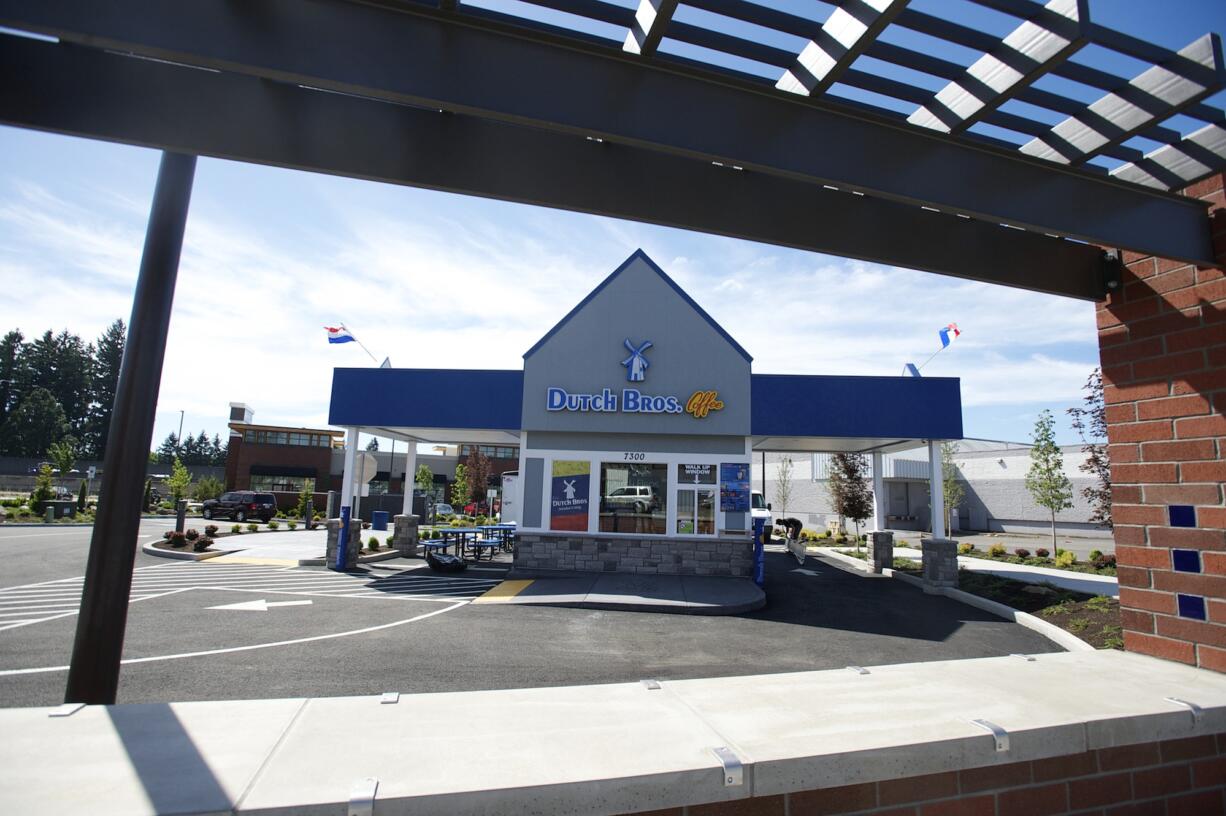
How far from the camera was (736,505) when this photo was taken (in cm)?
1748

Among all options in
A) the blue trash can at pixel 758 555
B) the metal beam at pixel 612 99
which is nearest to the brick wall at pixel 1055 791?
the metal beam at pixel 612 99

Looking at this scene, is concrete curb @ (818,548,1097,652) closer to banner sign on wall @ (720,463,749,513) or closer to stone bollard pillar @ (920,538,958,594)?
stone bollard pillar @ (920,538,958,594)

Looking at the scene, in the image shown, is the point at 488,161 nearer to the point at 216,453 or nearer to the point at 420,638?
the point at 420,638

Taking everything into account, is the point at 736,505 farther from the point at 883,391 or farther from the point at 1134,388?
the point at 1134,388

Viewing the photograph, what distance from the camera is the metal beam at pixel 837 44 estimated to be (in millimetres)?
2494

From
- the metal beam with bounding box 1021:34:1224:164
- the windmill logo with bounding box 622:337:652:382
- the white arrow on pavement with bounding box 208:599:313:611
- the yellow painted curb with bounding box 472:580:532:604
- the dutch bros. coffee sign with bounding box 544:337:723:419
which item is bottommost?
the white arrow on pavement with bounding box 208:599:313:611

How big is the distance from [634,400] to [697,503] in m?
3.33

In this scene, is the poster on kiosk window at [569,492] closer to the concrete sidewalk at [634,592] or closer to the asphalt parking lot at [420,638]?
the concrete sidewalk at [634,592]

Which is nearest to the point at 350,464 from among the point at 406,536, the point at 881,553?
the point at 406,536

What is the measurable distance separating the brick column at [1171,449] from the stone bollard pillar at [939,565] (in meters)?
12.8

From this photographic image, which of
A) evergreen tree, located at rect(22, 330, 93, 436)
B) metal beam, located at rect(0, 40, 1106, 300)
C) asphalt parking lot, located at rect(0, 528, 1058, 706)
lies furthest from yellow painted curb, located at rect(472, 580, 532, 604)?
evergreen tree, located at rect(22, 330, 93, 436)

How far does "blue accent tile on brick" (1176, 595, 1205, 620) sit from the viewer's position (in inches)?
134

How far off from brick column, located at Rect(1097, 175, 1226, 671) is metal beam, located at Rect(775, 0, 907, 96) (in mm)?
2461

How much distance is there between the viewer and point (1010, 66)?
276cm
